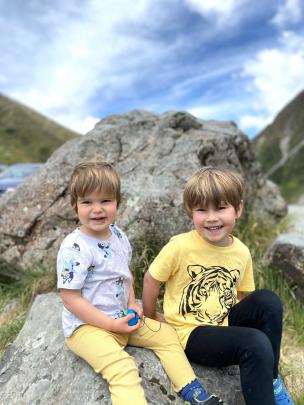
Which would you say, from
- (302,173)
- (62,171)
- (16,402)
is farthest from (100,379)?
(302,173)

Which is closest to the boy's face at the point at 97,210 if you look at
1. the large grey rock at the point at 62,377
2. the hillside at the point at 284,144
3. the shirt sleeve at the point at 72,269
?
the shirt sleeve at the point at 72,269

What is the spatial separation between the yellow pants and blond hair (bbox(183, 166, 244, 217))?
82 cm

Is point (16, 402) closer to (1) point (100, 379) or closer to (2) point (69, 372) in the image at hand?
(2) point (69, 372)

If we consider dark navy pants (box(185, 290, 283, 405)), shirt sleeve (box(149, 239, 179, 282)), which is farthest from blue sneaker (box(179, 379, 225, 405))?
shirt sleeve (box(149, 239, 179, 282))

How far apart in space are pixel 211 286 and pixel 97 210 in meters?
0.86

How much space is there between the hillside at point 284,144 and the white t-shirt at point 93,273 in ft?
236

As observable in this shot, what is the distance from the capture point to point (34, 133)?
242ft

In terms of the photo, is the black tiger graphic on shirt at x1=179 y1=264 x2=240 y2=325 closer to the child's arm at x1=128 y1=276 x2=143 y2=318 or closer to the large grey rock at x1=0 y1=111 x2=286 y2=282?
the child's arm at x1=128 y1=276 x2=143 y2=318

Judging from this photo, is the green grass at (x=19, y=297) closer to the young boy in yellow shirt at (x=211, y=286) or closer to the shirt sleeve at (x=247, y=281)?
the young boy in yellow shirt at (x=211, y=286)

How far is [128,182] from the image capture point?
4.74 meters

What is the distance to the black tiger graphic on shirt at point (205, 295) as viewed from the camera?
2766 mm

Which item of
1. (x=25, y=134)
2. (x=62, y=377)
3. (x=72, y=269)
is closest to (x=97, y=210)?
(x=72, y=269)

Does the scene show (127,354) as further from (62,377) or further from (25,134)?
(25,134)

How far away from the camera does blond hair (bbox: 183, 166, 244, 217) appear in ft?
8.81
